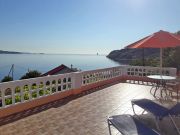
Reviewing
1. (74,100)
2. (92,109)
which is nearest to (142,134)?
(92,109)

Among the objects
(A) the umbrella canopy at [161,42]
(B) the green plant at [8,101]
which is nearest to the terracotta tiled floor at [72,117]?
(B) the green plant at [8,101]

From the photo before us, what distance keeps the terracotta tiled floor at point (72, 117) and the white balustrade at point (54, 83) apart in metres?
0.51

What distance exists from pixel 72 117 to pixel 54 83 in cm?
297

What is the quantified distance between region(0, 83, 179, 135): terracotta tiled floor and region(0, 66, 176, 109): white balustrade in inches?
19.9

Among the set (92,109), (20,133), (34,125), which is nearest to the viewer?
(20,133)

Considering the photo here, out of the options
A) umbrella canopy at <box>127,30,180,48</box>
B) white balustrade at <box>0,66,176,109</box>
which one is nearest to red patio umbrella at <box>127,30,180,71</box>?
umbrella canopy at <box>127,30,180,48</box>

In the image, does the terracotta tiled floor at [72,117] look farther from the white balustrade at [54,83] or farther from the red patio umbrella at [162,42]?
the red patio umbrella at [162,42]

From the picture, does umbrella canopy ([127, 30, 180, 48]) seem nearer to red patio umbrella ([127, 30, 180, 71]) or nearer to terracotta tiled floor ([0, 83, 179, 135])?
red patio umbrella ([127, 30, 180, 71])

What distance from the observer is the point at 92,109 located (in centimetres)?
559

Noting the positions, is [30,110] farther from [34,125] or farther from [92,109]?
[92,109]

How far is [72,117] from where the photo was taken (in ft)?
16.2

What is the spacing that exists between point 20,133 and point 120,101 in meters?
3.30

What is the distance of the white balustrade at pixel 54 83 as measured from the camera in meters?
5.33

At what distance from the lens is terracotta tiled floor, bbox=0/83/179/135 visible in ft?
13.6
